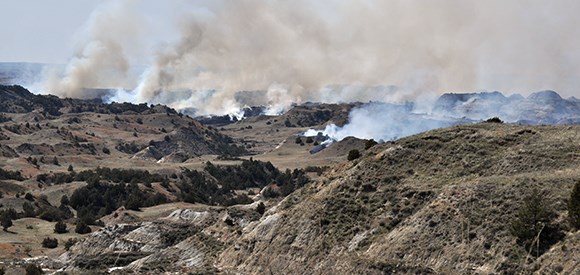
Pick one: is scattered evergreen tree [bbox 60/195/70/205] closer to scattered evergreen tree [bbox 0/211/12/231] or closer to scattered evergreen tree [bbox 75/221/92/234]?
scattered evergreen tree [bbox 0/211/12/231]

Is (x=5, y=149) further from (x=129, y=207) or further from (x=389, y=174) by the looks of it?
(x=389, y=174)

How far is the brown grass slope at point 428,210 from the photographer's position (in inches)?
1503

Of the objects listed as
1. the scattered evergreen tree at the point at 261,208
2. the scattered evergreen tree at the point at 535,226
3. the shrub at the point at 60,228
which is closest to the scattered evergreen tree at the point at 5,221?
the shrub at the point at 60,228

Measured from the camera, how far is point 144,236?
65.2 meters

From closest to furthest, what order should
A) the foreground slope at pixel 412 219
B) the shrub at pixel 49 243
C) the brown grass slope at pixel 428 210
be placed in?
the brown grass slope at pixel 428 210, the foreground slope at pixel 412 219, the shrub at pixel 49 243

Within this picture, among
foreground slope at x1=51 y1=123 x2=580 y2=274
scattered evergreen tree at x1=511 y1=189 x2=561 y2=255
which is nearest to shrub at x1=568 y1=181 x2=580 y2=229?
foreground slope at x1=51 y1=123 x2=580 y2=274

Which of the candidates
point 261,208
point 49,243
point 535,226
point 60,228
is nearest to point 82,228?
point 60,228

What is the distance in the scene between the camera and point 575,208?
35812 millimetres

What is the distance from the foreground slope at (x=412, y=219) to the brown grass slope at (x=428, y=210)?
0.26ft

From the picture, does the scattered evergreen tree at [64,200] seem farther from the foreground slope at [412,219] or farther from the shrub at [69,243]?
the foreground slope at [412,219]

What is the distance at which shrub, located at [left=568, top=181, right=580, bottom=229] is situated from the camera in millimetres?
35562

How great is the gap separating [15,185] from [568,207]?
11017 centimetres

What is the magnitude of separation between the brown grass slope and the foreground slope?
0.08 metres

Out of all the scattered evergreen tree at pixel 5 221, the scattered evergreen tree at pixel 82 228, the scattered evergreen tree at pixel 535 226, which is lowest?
the scattered evergreen tree at pixel 535 226
